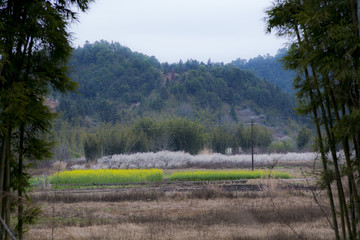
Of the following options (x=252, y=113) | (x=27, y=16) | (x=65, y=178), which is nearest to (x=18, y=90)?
(x=27, y=16)

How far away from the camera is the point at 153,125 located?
42875mm

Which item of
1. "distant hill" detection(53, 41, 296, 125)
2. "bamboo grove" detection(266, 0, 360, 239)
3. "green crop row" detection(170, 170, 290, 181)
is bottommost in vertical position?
"green crop row" detection(170, 170, 290, 181)

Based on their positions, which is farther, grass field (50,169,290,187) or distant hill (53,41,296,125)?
distant hill (53,41,296,125)

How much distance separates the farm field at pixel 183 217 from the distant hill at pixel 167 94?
167ft

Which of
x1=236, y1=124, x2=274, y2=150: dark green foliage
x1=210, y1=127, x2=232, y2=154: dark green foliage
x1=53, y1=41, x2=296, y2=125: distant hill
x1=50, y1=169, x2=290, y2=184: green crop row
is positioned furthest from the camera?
x1=53, y1=41, x2=296, y2=125: distant hill

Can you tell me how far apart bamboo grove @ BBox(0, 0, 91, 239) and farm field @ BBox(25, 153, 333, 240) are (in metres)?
0.60

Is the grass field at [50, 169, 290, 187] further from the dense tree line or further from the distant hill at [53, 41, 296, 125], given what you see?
the distant hill at [53, 41, 296, 125]

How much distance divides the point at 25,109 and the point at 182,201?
874 centimetres

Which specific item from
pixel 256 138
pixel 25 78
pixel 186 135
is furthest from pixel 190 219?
pixel 256 138

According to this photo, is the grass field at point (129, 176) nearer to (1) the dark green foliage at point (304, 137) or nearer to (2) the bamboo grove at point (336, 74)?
(2) the bamboo grove at point (336, 74)

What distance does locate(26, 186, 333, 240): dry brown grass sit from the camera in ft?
23.9

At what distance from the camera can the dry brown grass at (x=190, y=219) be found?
Answer: 23.9 feet

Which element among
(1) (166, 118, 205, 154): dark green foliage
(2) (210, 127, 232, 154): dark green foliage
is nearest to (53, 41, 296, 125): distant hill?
(2) (210, 127, 232, 154): dark green foliage

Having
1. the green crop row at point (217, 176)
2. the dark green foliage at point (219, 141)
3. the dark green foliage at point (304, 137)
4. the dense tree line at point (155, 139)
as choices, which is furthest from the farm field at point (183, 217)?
the dark green foliage at point (304, 137)
